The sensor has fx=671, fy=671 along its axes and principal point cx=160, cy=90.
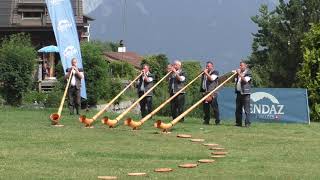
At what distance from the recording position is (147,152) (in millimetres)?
13359

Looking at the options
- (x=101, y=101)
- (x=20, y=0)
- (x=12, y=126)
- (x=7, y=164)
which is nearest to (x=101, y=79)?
(x=101, y=101)

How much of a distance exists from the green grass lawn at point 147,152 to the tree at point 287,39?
14.8 meters

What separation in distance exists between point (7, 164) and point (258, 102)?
1261cm

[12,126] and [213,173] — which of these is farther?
[12,126]

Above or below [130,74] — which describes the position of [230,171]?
below

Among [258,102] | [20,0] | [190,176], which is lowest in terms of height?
[190,176]

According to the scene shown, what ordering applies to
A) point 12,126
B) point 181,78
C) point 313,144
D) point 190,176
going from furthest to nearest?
1. point 181,78
2. point 12,126
3. point 313,144
4. point 190,176

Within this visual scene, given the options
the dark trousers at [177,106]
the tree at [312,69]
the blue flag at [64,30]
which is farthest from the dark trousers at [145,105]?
the tree at [312,69]

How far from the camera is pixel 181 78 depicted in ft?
69.1

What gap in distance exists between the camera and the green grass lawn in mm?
10969

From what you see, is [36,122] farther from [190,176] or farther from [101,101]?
[101,101]

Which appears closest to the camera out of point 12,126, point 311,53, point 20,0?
point 12,126

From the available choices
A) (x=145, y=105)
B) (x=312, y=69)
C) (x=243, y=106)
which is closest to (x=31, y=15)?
(x=312, y=69)

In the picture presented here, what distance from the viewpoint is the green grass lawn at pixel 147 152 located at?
11.0 m
